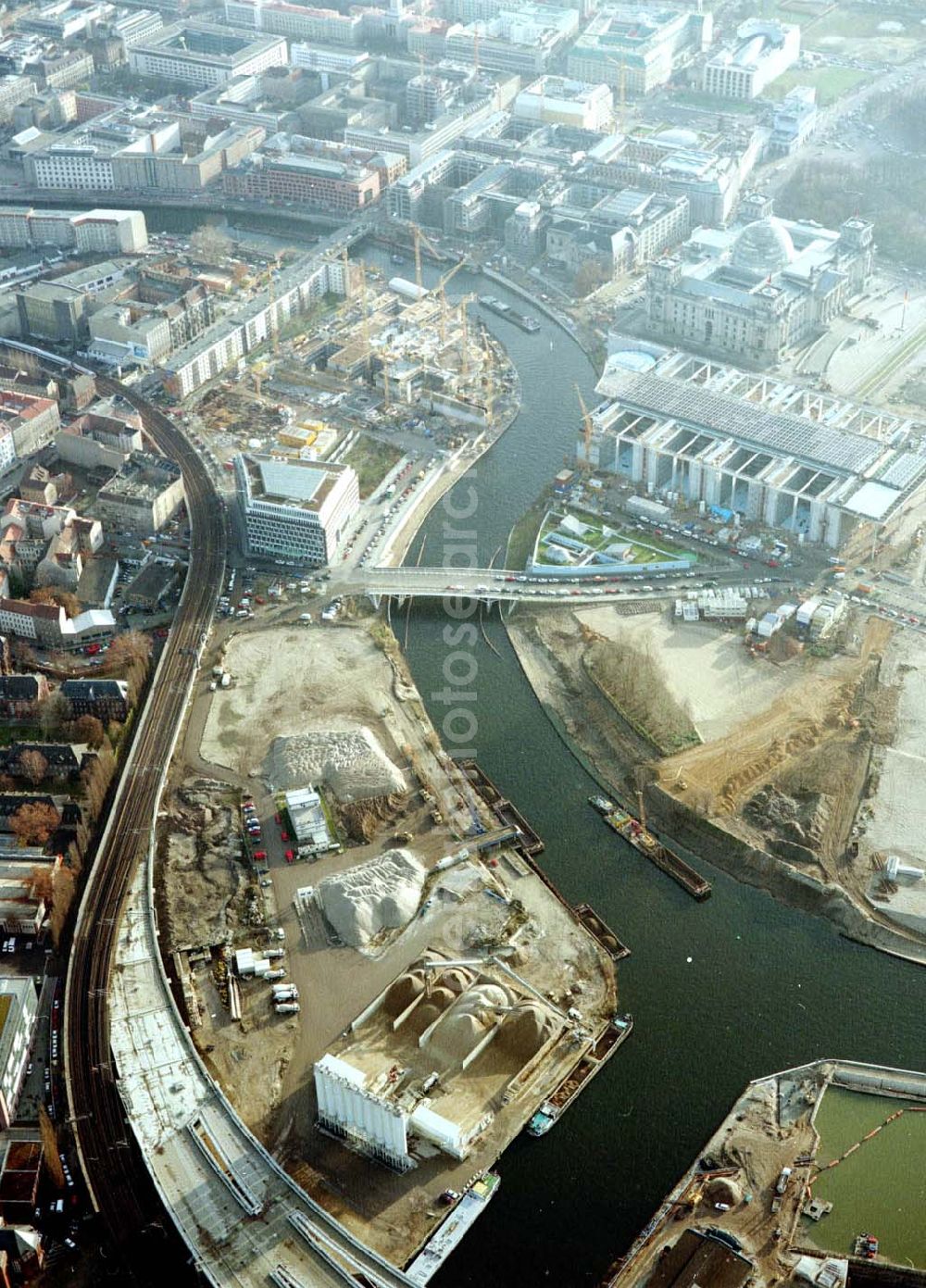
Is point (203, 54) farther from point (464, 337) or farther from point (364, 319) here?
point (464, 337)

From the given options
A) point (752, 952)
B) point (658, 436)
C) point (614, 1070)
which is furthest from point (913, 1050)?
point (658, 436)

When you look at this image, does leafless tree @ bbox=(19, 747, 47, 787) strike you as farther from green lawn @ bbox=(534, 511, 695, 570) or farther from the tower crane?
the tower crane

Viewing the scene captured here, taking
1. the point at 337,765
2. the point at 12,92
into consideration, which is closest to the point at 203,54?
the point at 12,92

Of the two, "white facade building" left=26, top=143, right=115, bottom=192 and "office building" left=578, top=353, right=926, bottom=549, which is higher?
"white facade building" left=26, top=143, right=115, bottom=192

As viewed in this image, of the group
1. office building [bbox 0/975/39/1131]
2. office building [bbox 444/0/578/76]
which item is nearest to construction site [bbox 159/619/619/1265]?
office building [bbox 0/975/39/1131]

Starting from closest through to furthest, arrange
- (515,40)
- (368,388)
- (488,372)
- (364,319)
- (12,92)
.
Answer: (368,388) < (488,372) < (364,319) < (12,92) < (515,40)

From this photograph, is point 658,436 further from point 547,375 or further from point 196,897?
point 196,897
